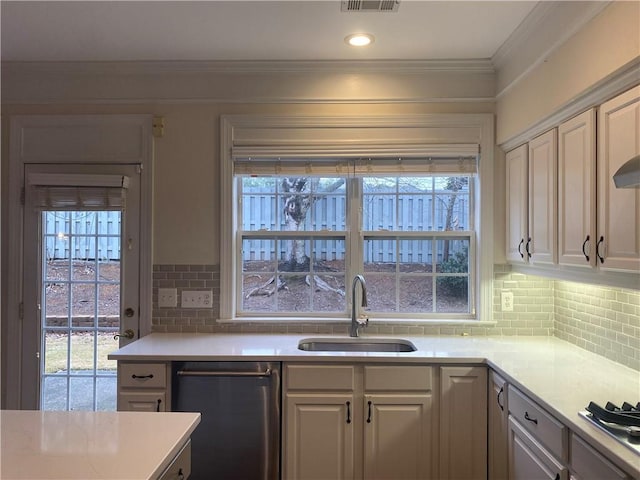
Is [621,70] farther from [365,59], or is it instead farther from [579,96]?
[365,59]

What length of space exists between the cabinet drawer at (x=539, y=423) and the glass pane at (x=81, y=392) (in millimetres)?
2608

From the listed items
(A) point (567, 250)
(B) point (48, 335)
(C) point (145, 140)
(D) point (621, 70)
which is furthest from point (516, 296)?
(B) point (48, 335)

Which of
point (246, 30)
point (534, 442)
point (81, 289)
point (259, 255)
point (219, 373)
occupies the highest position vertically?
point (246, 30)

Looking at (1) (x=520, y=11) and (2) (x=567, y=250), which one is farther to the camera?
(1) (x=520, y=11)

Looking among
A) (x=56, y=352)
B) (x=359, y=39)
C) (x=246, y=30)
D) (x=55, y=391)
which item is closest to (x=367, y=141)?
(x=359, y=39)

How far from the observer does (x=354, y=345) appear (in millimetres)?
2693

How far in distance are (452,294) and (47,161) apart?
2865 millimetres

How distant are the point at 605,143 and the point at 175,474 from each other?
194cm

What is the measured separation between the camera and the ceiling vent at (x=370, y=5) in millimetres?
2006

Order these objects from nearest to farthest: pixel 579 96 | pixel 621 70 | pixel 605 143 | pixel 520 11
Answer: pixel 621 70 < pixel 605 143 < pixel 579 96 < pixel 520 11

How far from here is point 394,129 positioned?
277 centimetres

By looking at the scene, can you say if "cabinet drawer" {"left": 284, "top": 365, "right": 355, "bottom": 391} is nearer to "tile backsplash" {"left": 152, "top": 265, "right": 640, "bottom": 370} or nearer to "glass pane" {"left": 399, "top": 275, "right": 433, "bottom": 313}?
"tile backsplash" {"left": 152, "top": 265, "right": 640, "bottom": 370}

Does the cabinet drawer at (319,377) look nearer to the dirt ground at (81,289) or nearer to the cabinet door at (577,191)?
the cabinet door at (577,191)

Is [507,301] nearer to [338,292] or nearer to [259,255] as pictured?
[338,292]
